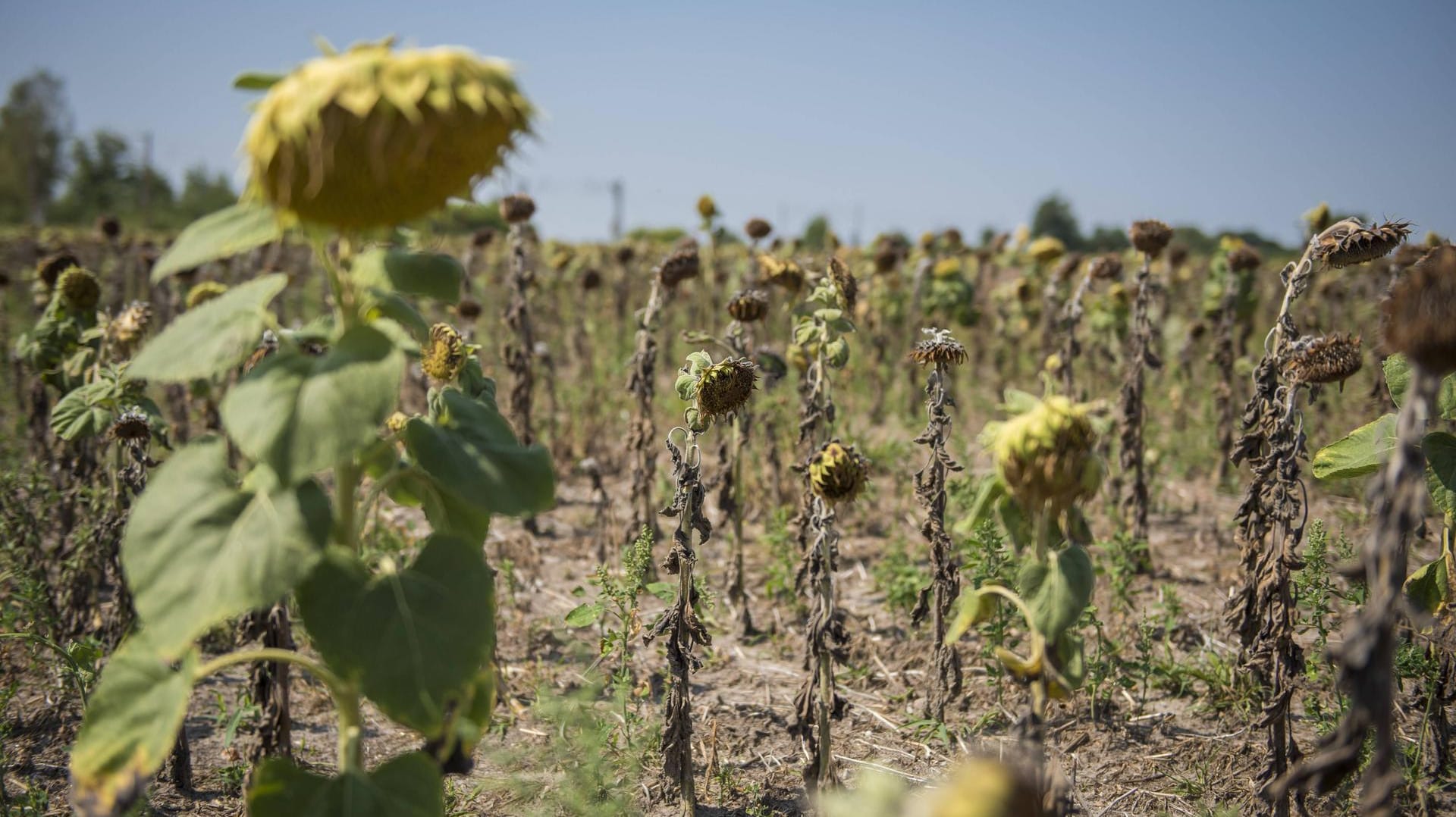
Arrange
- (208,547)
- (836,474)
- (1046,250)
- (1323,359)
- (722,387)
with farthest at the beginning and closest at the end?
→ (1046,250)
(1323,359)
(722,387)
(836,474)
(208,547)

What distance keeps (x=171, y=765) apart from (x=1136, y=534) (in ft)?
15.2

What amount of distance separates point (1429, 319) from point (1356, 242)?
1.84m

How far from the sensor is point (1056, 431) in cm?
144

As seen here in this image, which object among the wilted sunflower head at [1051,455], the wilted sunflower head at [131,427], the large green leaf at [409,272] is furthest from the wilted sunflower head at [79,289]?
→ the wilted sunflower head at [1051,455]

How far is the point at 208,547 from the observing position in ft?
4.00

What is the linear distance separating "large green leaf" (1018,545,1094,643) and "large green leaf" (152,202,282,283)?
4.42 feet

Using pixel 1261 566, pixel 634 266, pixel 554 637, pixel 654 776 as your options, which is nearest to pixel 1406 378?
pixel 1261 566

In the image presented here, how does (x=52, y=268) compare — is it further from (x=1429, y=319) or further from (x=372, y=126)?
(x=1429, y=319)

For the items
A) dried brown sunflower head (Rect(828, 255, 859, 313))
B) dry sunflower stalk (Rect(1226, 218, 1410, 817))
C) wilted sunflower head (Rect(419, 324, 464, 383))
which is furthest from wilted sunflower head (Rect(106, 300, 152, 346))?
dry sunflower stalk (Rect(1226, 218, 1410, 817))

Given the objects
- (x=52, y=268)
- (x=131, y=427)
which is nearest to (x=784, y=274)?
(x=131, y=427)

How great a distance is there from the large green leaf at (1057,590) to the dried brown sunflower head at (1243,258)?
19.5ft

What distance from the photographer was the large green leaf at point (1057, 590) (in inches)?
59.6

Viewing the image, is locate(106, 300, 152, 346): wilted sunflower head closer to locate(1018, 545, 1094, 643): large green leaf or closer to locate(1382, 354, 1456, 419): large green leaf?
locate(1018, 545, 1094, 643): large green leaf

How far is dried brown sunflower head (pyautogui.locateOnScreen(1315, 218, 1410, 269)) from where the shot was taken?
2746 mm
